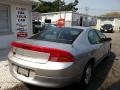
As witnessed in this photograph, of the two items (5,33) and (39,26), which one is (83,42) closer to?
(5,33)

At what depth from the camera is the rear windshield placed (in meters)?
4.76

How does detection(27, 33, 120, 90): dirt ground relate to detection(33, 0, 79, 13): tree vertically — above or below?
Result: below

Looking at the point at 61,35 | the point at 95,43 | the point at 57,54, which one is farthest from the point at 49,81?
the point at 95,43

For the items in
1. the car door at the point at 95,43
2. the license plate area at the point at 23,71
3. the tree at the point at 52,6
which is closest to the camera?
the license plate area at the point at 23,71

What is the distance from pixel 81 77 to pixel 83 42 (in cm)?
89

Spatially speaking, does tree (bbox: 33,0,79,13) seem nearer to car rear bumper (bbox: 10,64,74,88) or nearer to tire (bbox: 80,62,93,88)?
tire (bbox: 80,62,93,88)

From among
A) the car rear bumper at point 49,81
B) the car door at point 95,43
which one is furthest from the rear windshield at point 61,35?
the car rear bumper at point 49,81

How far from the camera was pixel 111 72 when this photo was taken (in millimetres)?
6344

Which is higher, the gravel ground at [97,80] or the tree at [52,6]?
the tree at [52,6]

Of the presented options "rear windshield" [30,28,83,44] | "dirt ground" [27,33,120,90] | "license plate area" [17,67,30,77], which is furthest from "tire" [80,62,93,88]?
"license plate area" [17,67,30,77]

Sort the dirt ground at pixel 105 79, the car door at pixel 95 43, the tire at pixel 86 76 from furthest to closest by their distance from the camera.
Answer: the car door at pixel 95 43, the dirt ground at pixel 105 79, the tire at pixel 86 76

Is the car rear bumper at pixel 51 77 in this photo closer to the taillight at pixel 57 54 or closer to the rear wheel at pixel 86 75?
the taillight at pixel 57 54

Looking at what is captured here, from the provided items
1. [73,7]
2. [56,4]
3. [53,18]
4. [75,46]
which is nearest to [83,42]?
[75,46]

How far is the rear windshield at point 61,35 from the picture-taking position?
476 centimetres
